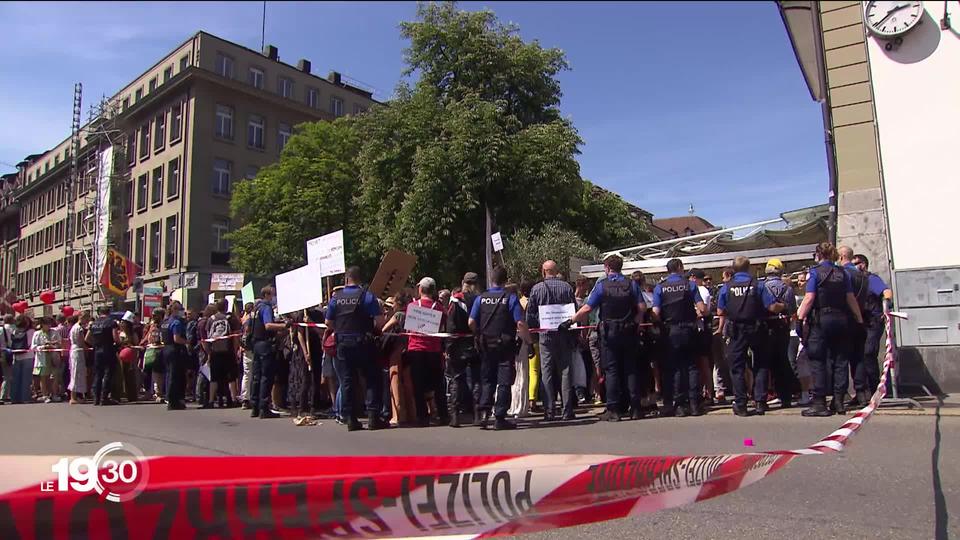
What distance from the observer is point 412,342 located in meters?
8.23

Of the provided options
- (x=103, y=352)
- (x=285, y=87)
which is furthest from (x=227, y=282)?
(x=285, y=87)

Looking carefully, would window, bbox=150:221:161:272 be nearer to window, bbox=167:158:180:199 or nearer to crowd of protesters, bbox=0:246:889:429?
window, bbox=167:158:180:199

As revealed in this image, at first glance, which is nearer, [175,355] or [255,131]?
[175,355]

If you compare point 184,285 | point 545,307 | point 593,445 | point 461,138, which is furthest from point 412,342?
point 184,285

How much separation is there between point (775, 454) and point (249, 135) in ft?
142

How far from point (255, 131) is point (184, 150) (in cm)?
500

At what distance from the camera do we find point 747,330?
7762 millimetres

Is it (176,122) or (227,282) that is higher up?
(176,122)

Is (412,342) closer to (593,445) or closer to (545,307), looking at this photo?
(545,307)

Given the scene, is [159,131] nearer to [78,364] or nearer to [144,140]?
[144,140]

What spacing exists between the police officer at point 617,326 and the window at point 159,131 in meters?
40.2

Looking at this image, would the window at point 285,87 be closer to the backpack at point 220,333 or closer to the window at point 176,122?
the window at point 176,122

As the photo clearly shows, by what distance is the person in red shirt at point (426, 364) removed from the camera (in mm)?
8211

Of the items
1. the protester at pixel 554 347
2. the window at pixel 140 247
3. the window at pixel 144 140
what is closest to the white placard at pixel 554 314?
the protester at pixel 554 347
